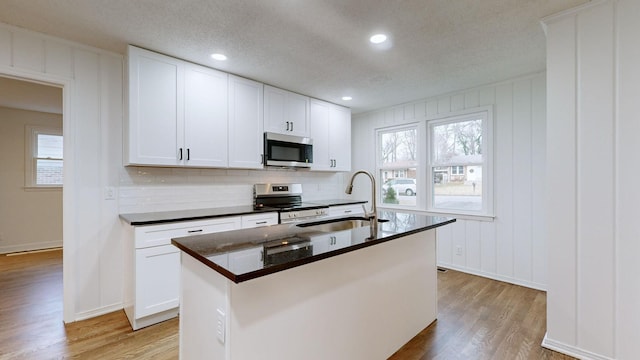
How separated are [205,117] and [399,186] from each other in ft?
10.1

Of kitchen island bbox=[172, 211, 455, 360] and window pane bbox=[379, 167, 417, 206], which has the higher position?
window pane bbox=[379, 167, 417, 206]

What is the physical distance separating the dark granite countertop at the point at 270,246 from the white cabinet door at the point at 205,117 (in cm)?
155

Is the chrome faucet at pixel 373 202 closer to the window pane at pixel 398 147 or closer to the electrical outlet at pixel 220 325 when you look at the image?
the electrical outlet at pixel 220 325

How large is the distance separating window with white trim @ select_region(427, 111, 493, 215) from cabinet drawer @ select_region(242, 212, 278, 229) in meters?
2.35

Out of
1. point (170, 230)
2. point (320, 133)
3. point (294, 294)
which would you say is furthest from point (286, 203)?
point (294, 294)

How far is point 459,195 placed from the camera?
389 centimetres

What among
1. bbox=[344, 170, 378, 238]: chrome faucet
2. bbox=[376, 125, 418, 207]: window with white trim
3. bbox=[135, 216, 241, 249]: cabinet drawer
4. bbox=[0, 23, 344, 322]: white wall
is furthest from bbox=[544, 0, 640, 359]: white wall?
bbox=[0, 23, 344, 322]: white wall

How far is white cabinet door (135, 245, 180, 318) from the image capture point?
230 cm

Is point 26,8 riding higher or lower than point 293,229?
higher

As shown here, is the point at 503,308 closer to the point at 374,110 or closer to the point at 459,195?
the point at 459,195

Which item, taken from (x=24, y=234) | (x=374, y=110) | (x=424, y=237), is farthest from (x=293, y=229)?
(x=24, y=234)

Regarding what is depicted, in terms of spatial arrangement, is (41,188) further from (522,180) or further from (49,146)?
(522,180)

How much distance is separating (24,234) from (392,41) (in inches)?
255

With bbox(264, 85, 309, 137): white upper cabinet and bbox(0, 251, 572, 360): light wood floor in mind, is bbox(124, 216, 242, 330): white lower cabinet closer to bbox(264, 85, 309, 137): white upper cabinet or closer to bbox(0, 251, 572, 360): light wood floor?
bbox(0, 251, 572, 360): light wood floor
